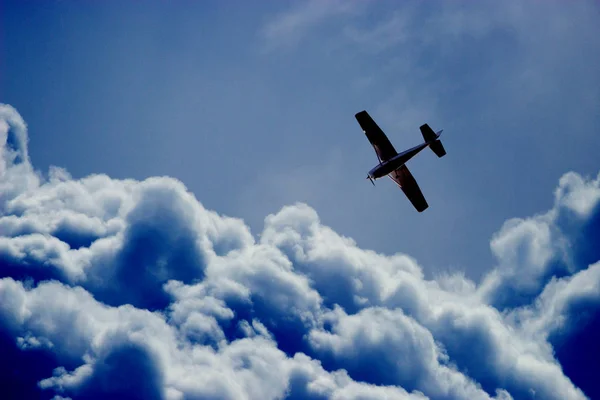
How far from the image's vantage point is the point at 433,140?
31.2 m

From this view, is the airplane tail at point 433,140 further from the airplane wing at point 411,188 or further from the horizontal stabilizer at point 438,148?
the airplane wing at point 411,188

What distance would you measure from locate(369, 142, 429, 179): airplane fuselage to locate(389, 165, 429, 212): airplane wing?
2.09 metres

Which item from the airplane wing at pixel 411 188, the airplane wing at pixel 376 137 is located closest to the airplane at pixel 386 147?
the airplane wing at pixel 376 137

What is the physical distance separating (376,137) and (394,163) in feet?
9.00

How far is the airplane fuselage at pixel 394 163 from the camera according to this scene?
31094 millimetres

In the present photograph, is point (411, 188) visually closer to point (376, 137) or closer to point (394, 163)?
point (394, 163)

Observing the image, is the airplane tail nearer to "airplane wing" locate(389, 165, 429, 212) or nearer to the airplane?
the airplane

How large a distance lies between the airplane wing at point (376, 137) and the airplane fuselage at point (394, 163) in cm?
55

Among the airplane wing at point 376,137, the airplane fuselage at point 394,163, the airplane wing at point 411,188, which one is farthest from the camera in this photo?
the airplane wing at point 411,188

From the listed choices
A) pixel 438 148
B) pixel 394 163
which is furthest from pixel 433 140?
pixel 394 163

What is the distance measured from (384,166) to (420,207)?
5.86 m

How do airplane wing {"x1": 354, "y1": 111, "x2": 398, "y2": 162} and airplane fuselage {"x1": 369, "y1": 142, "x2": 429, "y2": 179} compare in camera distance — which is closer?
airplane fuselage {"x1": 369, "y1": 142, "x2": 429, "y2": 179}

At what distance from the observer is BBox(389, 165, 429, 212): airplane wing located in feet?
111

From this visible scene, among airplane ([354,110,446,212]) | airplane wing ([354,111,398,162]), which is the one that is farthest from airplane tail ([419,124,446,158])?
airplane wing ([354,111,398,162])
